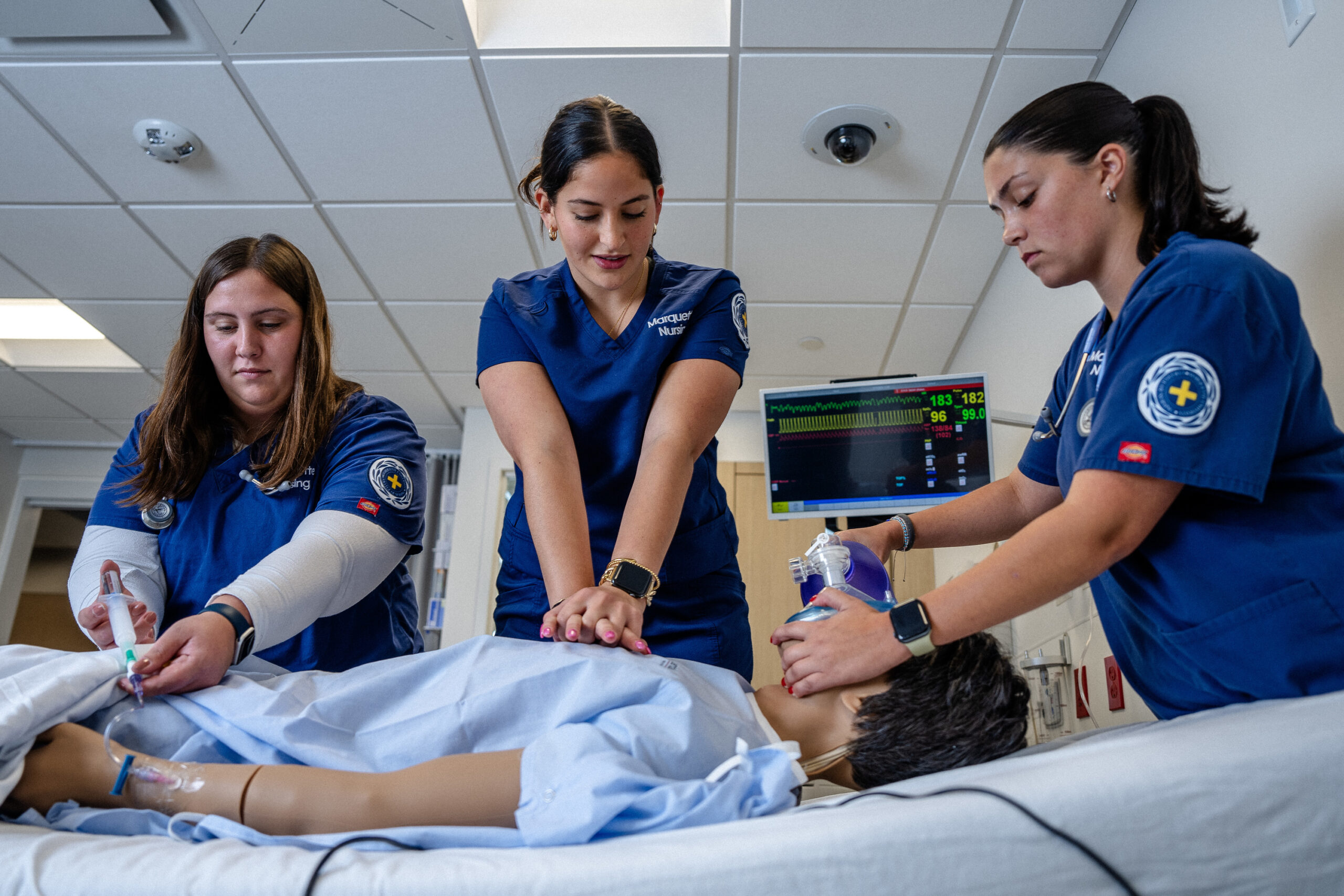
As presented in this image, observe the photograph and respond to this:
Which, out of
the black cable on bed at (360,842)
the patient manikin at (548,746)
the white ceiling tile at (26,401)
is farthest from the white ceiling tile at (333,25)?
the white ceiling tile at (26,401)

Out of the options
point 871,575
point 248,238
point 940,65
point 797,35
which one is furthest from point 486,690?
point 940,65

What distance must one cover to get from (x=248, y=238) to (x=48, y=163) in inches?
79.6

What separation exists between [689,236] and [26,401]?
3702 millimetres

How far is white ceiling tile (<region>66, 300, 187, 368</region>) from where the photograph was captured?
3.83 metres

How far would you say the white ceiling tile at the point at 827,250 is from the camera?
308cm

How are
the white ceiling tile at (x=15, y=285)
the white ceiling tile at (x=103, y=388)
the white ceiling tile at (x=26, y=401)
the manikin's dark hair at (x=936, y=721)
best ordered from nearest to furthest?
the manikin's dark hair at (x=936, y=721)
the white ceiling tile at (x=15, y=285)
the white ceiling tile at (x=103, y=388)
the white ceiling tile at (x=26, y=401)

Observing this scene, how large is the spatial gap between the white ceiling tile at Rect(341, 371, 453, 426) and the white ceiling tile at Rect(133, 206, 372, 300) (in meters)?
0.97

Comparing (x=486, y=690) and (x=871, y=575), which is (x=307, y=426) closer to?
(x=486, y=690)

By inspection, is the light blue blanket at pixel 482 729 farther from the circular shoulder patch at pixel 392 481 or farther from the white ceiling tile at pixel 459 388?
the white ceiling tile at pixel 459 388

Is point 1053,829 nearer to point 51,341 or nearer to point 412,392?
point 412,392

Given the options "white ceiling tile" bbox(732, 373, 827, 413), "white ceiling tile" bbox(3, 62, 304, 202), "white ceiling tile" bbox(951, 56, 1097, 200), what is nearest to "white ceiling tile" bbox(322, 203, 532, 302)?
"white ceiling tile" bbox(3, 62, 304, 202)

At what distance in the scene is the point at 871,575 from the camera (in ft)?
4.75

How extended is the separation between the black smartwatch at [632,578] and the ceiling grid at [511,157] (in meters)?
1.70

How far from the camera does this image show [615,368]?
1.41 metres
